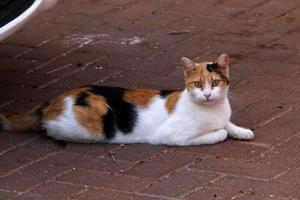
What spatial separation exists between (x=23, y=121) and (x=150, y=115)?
2.35 ft

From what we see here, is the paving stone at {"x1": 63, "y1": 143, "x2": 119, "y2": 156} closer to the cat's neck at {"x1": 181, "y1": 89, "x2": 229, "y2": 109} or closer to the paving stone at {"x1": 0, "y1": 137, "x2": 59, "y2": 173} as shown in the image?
the paving stone at {"x1": 0, "y1": 137, "x2": 59, "y2": 173}

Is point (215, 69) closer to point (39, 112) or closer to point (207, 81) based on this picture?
point (207, 81)

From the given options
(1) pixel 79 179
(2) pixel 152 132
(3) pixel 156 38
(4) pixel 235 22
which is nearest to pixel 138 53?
(3) pixel 156 38

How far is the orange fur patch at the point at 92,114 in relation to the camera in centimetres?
476

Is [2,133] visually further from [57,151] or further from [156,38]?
[156,38]

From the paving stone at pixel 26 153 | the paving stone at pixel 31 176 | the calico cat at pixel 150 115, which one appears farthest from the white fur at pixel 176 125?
the paving stone at pixel 31 176

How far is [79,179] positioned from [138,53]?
6.08ft

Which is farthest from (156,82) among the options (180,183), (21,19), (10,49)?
(180,183)

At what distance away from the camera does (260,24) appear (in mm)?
6648

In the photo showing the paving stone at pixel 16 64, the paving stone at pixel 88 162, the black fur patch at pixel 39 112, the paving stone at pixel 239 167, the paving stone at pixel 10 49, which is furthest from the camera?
the paving stone at pixel 10 49

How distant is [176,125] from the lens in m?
4.74

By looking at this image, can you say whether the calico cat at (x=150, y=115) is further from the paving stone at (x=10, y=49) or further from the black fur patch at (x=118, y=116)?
the paving stone at (x=10, y=49)

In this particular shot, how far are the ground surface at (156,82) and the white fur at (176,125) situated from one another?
49mm

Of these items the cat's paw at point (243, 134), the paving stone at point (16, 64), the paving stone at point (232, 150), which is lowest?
the paving stone at point (232, 150)
